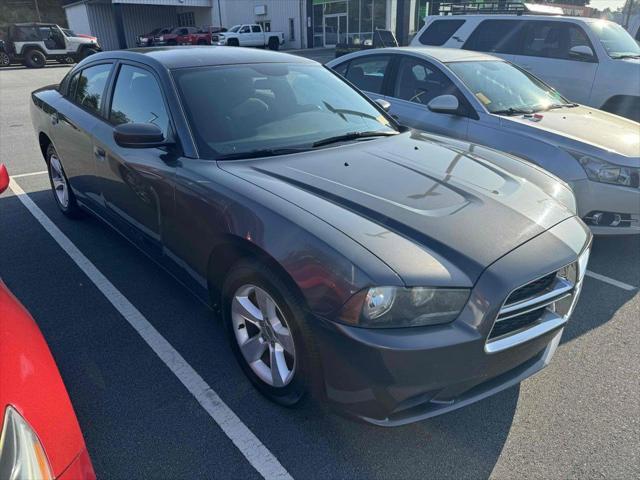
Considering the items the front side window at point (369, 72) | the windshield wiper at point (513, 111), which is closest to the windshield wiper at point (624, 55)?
the windshield wiper at point (513, 111)

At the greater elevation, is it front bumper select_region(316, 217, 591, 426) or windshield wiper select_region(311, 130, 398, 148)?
windshield wiper select_region(311, 130, 398, 148)

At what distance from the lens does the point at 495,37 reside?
25.6 ft

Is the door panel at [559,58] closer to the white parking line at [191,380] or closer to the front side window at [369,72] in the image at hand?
the front side window at [369,72]

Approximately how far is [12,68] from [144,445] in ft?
95.2

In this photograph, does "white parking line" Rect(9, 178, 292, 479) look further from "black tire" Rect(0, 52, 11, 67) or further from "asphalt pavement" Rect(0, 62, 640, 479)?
"black tire" Rect(0, 52, 11, 67)

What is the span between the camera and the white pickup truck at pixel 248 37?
1272 inches

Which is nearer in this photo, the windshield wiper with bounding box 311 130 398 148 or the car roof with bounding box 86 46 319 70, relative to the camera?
the windshield wiper with bounding box 311 130 398 148

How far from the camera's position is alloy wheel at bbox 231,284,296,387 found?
231cm

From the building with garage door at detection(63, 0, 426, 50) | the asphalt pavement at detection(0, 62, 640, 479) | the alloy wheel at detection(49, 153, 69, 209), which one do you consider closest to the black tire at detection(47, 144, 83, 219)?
the alloy wheel at detection(49, 153, 69, 209)

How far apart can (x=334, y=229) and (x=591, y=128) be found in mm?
3538

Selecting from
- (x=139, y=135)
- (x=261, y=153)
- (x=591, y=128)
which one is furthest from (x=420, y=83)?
(x=139, y=135)

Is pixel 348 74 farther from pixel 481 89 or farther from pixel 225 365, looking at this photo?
pixel 225 365

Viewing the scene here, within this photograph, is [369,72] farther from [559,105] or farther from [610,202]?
[610,202]

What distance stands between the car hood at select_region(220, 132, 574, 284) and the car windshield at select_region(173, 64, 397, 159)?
0.19 metres
